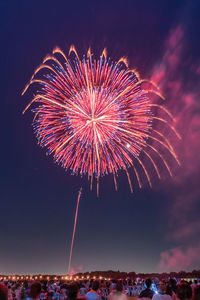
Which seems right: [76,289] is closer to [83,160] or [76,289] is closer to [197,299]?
[197,299]

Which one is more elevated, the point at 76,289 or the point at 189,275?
the point at 189,275

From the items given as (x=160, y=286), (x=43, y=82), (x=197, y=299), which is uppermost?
(x=43, y=82)

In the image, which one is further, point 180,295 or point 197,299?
point 180,295

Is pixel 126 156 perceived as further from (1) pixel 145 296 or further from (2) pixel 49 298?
(1) pixel 145 296

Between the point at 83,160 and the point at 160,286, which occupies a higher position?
the point at 83,160

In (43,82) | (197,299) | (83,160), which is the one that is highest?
(43,82)

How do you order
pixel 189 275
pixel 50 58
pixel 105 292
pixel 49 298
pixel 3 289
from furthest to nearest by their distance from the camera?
1. pixel 189 275
2. pixel 105 292
3. pixel 50 58
4. pixel 49 298
5. pixel 3 289

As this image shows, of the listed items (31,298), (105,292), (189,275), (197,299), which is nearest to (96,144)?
(105,292)

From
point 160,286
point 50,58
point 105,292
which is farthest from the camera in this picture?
point 105,292

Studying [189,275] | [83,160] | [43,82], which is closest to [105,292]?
[83,160]
